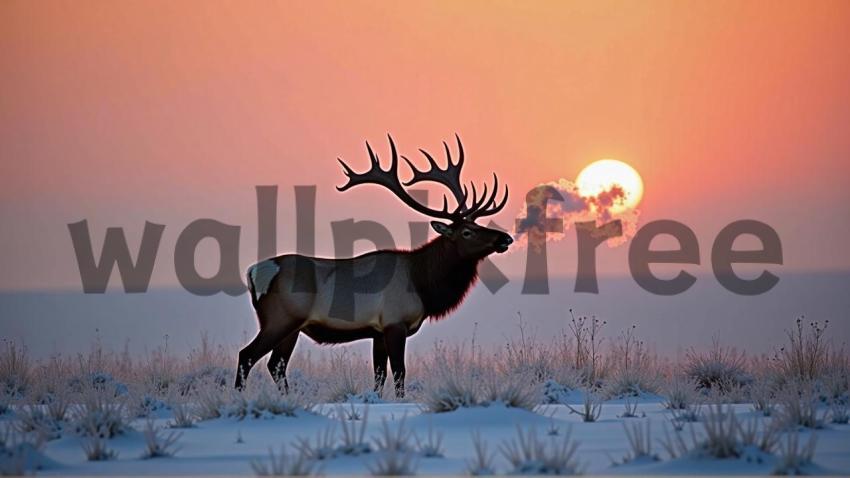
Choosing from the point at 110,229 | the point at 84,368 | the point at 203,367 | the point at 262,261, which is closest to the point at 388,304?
the point at 262,261

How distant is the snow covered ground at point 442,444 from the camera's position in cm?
600

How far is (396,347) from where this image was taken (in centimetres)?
1222

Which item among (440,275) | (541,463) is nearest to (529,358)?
(440,275)

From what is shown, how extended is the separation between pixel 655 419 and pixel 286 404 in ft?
9.55

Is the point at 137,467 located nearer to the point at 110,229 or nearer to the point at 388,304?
the point at 388,304

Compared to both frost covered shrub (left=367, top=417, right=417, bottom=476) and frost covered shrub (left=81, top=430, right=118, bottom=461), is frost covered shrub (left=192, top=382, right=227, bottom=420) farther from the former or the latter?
frost covered shrub (left=367, top=417, right=417, bottom=476)

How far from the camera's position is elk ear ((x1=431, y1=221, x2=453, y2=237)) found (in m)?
13.0

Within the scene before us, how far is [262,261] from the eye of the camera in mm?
12734

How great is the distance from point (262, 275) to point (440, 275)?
209 cm

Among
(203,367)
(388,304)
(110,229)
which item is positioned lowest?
(203,367)

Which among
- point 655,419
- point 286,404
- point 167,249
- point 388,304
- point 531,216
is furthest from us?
point 531,216

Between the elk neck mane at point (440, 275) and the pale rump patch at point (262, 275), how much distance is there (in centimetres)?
163

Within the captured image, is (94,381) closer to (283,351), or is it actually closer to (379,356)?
(283,351)

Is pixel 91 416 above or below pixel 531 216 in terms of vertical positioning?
below
